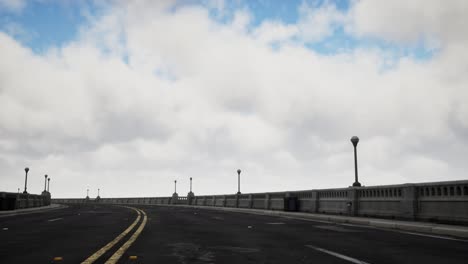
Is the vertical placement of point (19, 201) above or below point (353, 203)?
below

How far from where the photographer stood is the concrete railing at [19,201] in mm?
34281

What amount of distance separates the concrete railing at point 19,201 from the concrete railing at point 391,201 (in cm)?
2081

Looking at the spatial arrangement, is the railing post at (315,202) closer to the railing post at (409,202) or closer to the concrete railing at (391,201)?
the concrete railing at (391,201)

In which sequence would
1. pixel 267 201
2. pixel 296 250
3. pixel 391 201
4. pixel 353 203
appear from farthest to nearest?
pixel 267 201, pixel 353 203, pixel 391 201, pixel 296 250

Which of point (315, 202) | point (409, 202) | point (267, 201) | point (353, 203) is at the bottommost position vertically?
point (267, 201)

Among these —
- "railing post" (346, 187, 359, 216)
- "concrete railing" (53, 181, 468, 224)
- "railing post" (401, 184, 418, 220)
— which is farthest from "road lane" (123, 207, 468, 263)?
"railing post" (346, 187, 359, 216)

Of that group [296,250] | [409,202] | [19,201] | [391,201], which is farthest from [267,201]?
[296,250]

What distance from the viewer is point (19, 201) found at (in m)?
39.2

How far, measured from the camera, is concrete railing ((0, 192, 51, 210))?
34.3 metres

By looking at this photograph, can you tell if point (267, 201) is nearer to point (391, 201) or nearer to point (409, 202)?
point (391, 201)

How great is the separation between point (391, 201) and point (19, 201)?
32174 mm

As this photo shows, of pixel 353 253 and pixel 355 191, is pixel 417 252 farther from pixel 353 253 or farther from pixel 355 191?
pixel 355 191

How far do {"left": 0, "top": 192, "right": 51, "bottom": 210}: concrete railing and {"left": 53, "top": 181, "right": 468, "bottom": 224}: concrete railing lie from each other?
20.8 meters

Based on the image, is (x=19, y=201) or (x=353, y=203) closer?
(x=353, y=203)
